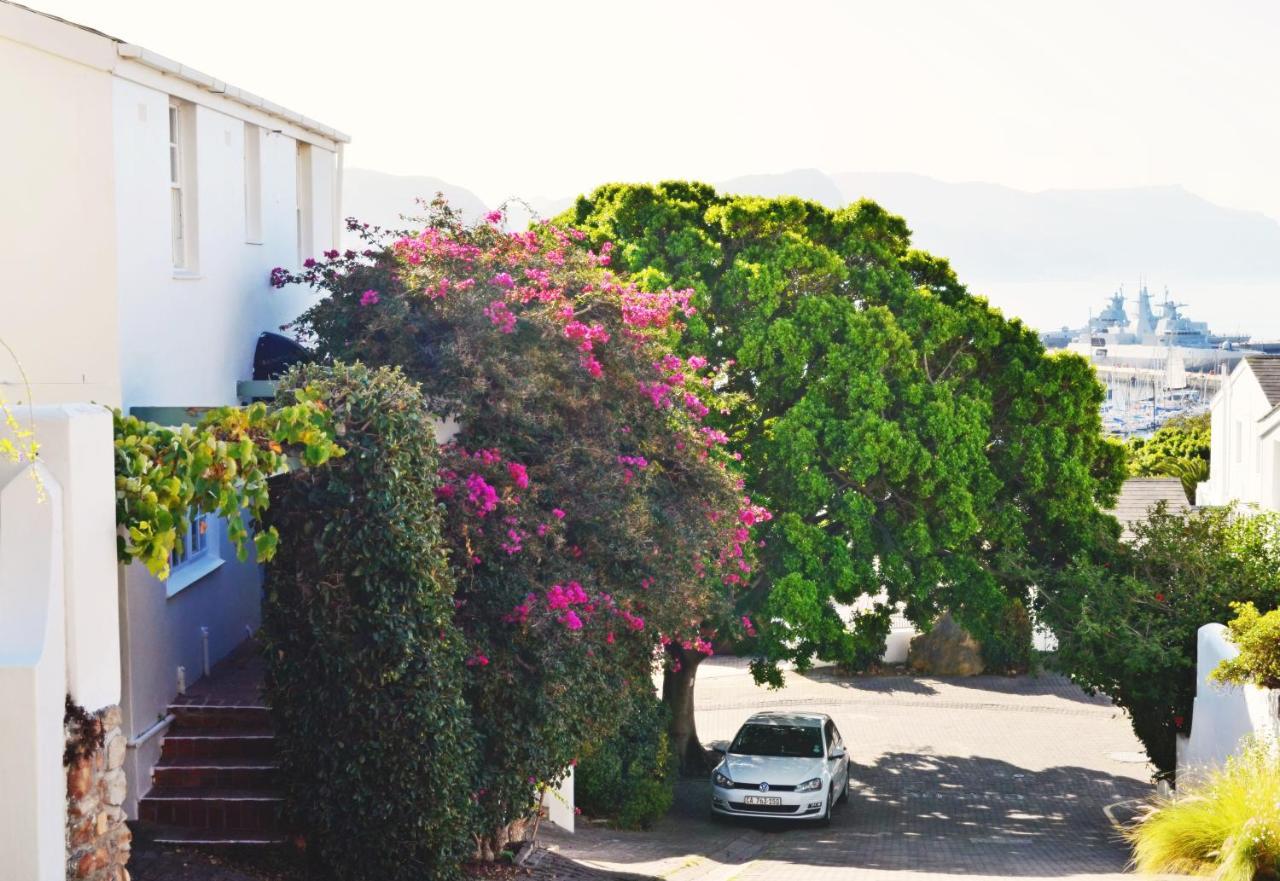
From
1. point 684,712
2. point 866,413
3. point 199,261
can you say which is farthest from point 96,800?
point 684,712

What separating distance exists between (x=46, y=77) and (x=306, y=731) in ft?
19.4

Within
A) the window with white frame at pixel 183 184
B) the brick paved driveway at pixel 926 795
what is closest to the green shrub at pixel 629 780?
the brick paved driveway at pixel 926 795

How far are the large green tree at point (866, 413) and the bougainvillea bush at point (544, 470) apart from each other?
508 cm

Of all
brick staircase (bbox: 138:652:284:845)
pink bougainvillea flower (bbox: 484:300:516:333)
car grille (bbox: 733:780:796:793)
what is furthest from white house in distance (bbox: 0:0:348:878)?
car grille (bbox: 733:780:796:793)

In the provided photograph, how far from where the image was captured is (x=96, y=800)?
8094 millimetres

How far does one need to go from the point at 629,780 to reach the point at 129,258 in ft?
36.5

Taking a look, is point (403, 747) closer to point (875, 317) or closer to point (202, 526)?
point (202, 526)

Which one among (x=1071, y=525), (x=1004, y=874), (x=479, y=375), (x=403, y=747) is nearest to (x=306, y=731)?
(x=403, y=747)

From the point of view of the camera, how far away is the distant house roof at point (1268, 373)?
32.8 m

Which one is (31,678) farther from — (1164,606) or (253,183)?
(1164,606)

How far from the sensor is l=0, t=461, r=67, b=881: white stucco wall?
7.29 meters

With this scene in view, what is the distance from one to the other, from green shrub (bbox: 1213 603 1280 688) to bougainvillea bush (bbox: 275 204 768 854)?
5.63 metres

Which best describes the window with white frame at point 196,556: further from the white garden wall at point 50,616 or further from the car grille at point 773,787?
the car grille at point 773,787

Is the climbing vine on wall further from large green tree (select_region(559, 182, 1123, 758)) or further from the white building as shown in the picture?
the white building
